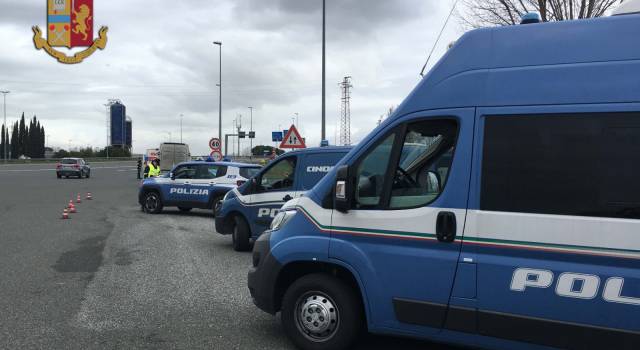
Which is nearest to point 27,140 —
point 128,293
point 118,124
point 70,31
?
point 118,124

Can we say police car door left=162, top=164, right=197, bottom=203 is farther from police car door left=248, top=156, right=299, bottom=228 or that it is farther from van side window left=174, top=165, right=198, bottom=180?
police car door left=248, top=156, right=299, bottom=228

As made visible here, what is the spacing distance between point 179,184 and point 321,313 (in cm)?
1213

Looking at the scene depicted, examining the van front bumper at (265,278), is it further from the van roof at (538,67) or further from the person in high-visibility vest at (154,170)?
the person in high-visibility vest at (154,170)

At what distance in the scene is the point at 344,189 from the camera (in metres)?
4.17

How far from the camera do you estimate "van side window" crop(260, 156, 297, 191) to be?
9.22m

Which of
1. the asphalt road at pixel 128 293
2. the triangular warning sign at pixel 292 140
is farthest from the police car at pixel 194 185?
the asphalt road at pixel 128 293

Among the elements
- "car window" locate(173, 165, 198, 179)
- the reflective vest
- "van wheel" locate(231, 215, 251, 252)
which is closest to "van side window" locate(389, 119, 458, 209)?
"van wheel" locate(231, 215, 251, 252)

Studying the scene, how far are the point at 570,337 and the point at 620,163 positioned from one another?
1.16m

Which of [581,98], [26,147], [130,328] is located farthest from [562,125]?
[26,147]

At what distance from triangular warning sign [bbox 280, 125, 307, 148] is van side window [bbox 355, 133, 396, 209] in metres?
13.7

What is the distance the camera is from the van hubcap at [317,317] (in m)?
4.35

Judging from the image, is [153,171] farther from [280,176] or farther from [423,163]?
[423,163]

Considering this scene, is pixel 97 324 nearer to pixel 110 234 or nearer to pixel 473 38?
pixel 473 38

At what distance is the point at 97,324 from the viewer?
5.12 meters
